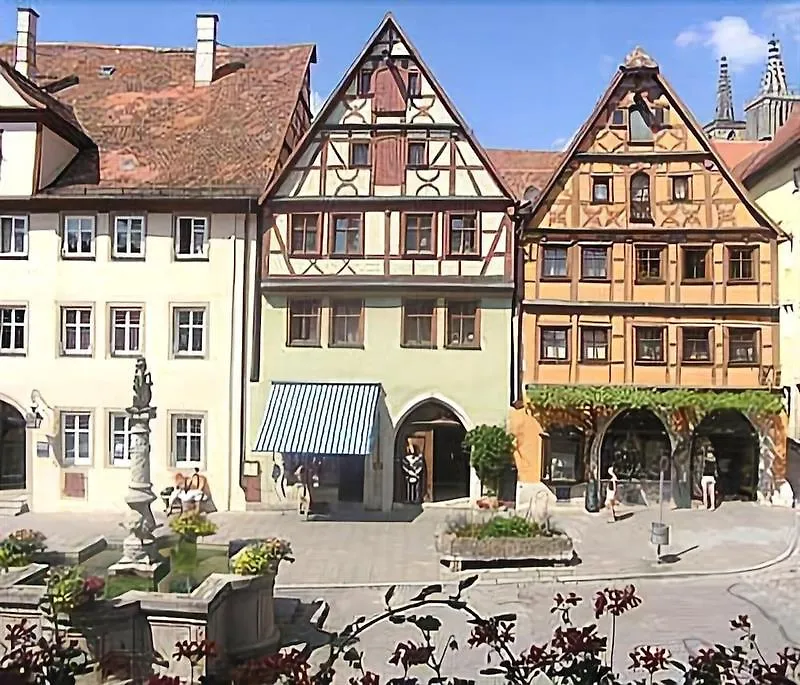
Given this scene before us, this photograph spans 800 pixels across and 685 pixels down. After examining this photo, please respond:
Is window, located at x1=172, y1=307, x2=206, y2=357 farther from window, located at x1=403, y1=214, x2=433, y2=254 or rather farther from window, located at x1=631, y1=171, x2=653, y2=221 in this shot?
window, located at x1=631, y1=171, x2=653, y2=221

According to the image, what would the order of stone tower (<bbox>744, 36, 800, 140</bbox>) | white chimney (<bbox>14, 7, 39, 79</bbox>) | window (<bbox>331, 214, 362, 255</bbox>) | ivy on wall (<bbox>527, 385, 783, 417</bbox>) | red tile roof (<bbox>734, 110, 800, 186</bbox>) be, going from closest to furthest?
ivy on wall (<bbox>527, 385, 783, 417</bbox>)
window (<bbox>331, 214, 362, 255</bbox>)
white chimney (<bbox>14, 7, 39, 79</bbox>)
red tile roof (<bbox>734, 110, 800, 186</bbox>)
stone tower (<bbox>744, 36, 800, 140</bbox>)

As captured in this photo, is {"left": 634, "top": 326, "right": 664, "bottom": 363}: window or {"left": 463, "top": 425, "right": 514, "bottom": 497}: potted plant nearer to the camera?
{"left": 463, "top": 425, "right": 514, "bottom": 497}: potted plant

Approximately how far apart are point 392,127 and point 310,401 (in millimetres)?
4402

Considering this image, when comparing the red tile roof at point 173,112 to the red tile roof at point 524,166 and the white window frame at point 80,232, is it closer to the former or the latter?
the white window frame at point 80,232

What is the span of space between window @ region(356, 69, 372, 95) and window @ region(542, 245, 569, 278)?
12.1 feet

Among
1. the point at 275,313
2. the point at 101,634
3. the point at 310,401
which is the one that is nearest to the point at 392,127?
the point at 275,313

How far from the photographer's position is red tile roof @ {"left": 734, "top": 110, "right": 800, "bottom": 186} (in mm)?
17703

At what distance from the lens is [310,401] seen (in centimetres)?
1445

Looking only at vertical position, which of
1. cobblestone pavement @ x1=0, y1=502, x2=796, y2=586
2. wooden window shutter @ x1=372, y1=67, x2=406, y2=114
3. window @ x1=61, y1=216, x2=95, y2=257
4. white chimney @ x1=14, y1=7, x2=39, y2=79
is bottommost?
cobblestone pavement @ x1=0, y1=502, x2=796, y2=586

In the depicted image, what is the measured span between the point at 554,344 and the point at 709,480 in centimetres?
315

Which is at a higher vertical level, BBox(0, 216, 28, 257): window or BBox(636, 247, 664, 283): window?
BBox(0, 216, 28, 257): window

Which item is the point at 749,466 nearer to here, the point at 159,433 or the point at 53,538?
the point at 159,433

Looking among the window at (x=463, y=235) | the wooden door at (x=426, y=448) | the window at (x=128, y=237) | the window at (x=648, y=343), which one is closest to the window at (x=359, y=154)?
the window at (x=463, y=235)

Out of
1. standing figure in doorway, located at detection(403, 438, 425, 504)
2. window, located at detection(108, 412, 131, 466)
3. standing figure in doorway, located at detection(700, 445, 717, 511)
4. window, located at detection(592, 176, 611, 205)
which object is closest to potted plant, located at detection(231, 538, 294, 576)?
standing figure in doorway, located at detection(403, 438, 425, 504)
